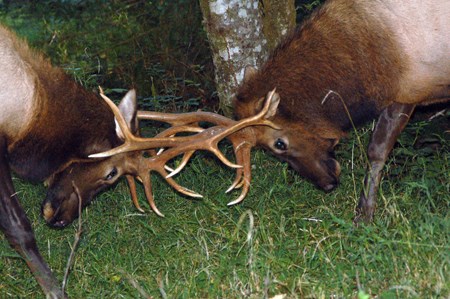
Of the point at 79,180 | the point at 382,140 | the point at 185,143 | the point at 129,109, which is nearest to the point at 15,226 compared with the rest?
the point at 79,180

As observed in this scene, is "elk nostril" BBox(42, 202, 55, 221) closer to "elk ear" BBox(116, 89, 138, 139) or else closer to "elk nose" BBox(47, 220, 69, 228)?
"elk nose" BBox(47, 220, 69, 228)

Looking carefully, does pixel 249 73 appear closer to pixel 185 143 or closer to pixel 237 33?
pixel 185 143

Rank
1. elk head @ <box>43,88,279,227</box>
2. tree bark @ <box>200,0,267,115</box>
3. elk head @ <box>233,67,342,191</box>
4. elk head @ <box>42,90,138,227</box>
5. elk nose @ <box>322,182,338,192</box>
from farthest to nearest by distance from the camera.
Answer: tree bark @ <box>200,0,267,115</box>, elk nose @ <box>322,182,338,192</box>, elk head @ <box>233,67,342,191</box>, elk head @ <box>42,90,138,227</box>, elk head @ <box>43,88,279,227</box>

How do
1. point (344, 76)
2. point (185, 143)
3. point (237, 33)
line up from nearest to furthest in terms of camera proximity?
point (185, 143)
point (344, 76)
point (237, 33)

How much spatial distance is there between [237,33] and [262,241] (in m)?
1.96

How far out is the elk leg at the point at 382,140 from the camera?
6484mm

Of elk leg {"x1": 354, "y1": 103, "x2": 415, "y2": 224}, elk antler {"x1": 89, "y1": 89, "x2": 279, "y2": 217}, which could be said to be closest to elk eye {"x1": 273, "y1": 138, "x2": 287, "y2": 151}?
elk antler {"x1": 89, "y1": 89, "x2": 279, "y2": 217}

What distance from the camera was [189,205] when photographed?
6.71m

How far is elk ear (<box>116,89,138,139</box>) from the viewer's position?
19.4 feet

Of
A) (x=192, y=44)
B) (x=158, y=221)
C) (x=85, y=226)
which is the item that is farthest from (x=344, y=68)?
(x=192, y=44)

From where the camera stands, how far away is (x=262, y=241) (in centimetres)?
582

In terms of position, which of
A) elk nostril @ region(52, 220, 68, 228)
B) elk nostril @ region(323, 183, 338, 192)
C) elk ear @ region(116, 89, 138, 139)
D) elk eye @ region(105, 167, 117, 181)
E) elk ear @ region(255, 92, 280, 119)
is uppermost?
elk ear @ region(116, 89, 138, 139)

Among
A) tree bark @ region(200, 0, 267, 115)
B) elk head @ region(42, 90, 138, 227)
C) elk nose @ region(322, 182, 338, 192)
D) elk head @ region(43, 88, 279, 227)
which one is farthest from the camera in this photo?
tree bark @ region(200, 0, 267, 115)

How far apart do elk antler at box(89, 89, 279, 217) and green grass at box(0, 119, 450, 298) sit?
0.77 feet
